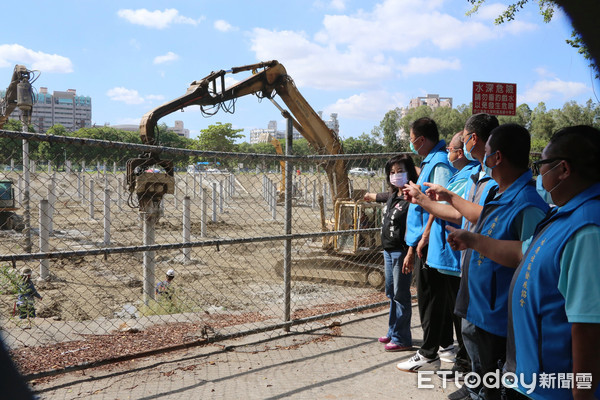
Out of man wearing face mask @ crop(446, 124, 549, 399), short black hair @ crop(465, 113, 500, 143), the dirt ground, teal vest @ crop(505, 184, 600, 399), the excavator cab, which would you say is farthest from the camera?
the excavator cab

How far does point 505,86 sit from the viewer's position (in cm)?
777

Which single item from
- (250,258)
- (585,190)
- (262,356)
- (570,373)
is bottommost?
(250,258)

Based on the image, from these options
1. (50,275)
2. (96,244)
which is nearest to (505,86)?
(50,275)

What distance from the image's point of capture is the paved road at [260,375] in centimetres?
345

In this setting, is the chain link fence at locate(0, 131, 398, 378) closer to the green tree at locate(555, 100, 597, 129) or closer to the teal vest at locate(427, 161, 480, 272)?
the teal vest at locate(427, 161, 480, 272)

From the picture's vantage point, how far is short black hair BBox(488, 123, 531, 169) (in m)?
2.39

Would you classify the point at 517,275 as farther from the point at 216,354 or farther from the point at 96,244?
the point at 96,244

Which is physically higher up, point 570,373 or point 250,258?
point 570,373

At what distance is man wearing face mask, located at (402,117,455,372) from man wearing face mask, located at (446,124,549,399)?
135cm

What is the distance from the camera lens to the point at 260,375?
3814 mm

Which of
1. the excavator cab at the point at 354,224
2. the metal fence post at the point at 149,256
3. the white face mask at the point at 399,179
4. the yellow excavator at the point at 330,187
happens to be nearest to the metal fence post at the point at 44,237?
the metal fence post at the point at 149,256

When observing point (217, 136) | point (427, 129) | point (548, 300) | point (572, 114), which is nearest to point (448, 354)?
point (427, 129)

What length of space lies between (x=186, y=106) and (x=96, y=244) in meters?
8.45

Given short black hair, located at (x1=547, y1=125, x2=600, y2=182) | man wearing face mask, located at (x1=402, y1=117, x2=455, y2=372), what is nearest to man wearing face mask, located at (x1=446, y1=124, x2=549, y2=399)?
short black hair, located at (x1=547, y1=125, x2=600, y2=182)
